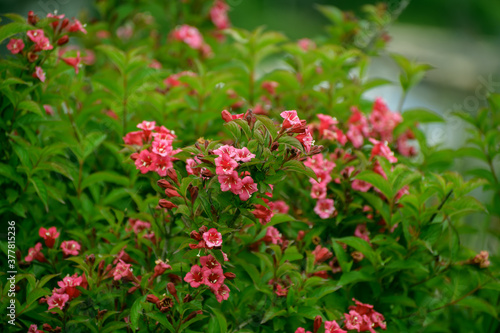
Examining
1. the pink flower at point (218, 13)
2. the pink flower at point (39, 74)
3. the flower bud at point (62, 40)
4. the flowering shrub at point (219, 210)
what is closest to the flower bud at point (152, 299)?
the flowering shrub at point (219, 210)

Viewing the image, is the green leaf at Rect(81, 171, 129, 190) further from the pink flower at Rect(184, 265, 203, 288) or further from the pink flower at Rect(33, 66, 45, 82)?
the pink flower at Rect(184, 265, 203, 288)

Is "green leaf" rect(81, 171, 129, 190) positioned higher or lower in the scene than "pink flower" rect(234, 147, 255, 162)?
lower

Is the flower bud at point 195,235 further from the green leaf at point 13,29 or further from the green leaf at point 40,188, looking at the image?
the green leaf at point 13,29

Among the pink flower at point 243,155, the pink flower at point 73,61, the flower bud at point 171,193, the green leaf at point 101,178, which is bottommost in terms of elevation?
the green leaf at point 101,178

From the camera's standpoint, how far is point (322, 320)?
145 centimetres

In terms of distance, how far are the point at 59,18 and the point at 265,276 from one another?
1031 mm

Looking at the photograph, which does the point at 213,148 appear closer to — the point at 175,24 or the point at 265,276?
the point at 265,276

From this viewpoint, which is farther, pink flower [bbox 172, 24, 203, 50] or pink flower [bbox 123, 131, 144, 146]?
pink flower [bbox 172, 24, 203, 50]

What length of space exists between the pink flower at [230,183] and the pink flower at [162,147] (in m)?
0.26

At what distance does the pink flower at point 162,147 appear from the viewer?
1409 millimetres

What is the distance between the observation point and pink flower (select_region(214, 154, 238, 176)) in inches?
46.6

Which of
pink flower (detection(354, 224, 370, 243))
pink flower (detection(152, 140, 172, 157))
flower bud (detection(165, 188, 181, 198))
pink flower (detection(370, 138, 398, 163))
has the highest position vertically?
pink flower (detection(152, 140, 172, 157))

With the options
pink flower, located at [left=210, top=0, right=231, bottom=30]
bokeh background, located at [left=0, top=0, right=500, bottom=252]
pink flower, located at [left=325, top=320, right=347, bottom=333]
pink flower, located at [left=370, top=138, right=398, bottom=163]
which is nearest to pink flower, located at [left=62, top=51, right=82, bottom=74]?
pink flower, located at [left=370, top=138, right=398, bottom=163]

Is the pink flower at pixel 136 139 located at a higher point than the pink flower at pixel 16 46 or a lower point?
lower
